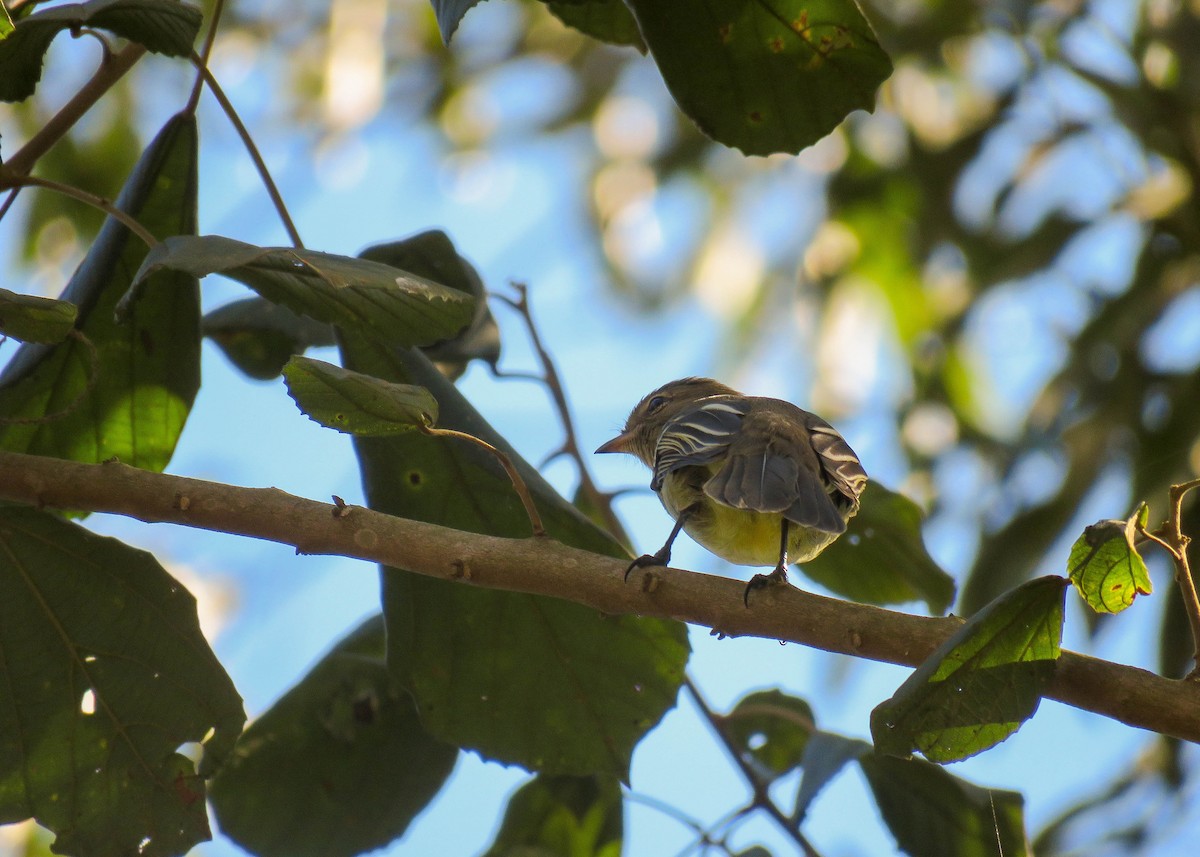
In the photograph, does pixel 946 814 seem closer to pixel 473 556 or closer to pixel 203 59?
pixel 473 556

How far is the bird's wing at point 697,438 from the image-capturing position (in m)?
3.05

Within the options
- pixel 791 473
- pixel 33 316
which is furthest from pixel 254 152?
pixel 791 473

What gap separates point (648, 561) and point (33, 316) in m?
1.19

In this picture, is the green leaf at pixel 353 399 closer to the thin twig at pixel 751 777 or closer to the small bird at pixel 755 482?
the small bird at pixel 755 482

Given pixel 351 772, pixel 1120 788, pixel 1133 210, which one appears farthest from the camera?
pixel 1133 210

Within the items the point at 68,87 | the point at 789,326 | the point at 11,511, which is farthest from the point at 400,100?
the point at 11,511

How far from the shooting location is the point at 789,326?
6547mm

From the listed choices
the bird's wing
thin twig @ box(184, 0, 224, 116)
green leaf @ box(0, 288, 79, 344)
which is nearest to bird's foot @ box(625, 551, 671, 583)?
the bird's wing

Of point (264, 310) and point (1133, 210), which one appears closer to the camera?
point (264, 310)

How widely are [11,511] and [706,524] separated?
5.21 ft

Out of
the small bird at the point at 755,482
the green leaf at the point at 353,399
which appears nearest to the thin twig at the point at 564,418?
the small bird at the point at 755,482

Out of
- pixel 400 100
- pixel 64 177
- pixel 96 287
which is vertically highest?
pixel 400 100

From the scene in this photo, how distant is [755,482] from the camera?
2830 mm

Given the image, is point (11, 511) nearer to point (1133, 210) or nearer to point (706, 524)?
point (706, 524)
